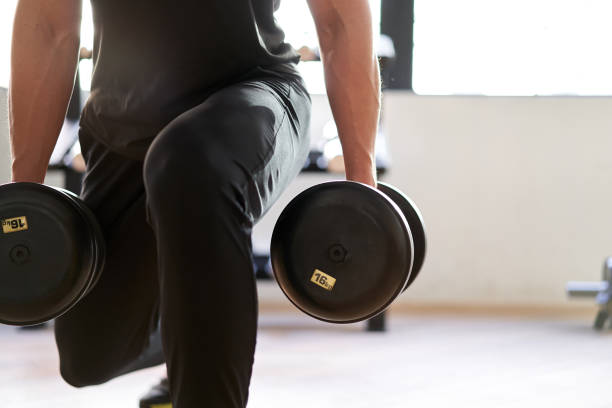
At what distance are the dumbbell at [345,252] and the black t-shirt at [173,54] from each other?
26 centimetres

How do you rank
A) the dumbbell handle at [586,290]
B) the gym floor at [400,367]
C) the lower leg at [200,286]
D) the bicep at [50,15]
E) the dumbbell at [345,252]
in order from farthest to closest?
the dumbbell handle at [586,290]
the gym floor at [400,367]
the bicep at [50,15]
the dumbbell at [345,252]
the lower leg at [200,286]

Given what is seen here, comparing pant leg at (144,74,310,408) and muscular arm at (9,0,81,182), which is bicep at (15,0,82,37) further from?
pant leg at (144,74,310,408)

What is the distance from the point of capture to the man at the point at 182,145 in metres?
0.72

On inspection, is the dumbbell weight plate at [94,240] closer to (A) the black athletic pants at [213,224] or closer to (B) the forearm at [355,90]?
(A) the black athletic pants at [213,224]

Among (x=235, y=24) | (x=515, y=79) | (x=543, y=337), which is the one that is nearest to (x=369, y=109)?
(x=235, y=24)

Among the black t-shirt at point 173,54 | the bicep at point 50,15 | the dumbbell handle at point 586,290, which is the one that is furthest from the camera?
the dumbbell handle at point 586,290

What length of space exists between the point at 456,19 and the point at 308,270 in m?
2.47

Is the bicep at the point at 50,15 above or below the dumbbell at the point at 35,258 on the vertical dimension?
above

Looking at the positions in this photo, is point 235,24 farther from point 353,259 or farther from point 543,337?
point 543,337

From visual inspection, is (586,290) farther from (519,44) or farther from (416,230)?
(416,230)

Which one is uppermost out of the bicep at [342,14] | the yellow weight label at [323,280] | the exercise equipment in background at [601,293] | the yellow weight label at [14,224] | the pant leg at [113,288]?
the bicep at [342,14]

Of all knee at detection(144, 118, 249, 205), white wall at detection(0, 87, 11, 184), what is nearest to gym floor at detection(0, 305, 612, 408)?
white wall at detection(0, 87, 11, 184)

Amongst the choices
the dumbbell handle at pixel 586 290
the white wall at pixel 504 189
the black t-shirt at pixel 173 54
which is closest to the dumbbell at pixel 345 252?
the black t-shirt at pixel 173 54

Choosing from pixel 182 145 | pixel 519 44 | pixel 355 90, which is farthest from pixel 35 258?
pixel 519 44
